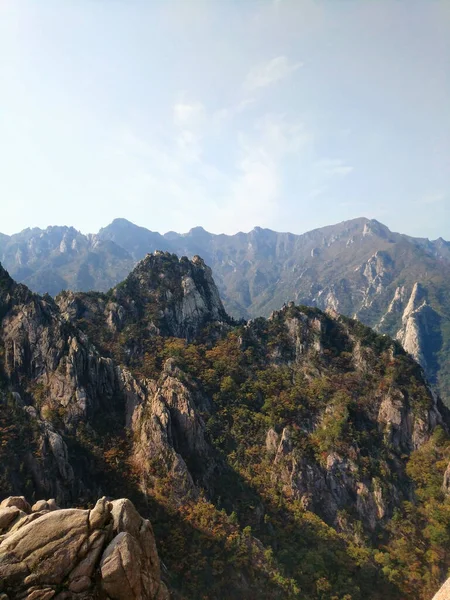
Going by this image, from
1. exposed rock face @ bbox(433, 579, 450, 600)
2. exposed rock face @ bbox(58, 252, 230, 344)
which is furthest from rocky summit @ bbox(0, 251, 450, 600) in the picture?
exposed rock face @ bbox(433, 579, 450, 600)

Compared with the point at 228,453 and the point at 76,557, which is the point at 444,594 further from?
the point at 228,453

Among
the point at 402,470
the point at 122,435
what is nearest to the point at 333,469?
the point at 402,470

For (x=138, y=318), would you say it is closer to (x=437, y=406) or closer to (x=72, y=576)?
(x=437, y=406)

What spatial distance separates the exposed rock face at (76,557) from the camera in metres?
15.4

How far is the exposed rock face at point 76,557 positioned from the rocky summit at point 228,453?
0.30ft

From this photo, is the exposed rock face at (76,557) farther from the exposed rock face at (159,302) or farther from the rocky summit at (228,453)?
the exposed rock face at (159,302)

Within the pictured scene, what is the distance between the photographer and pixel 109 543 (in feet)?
55.9

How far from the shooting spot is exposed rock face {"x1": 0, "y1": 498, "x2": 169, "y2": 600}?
1540cm

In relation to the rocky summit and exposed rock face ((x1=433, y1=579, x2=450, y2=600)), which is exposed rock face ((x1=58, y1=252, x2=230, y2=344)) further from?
exposed rock face ((x1=433, y1=579, x2=450, y2=600))

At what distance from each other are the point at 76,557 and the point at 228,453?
53.1 metres

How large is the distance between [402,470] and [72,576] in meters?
64.2

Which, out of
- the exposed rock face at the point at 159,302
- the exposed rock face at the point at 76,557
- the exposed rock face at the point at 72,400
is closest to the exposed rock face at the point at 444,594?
the exposed rock face at the point at 76,557

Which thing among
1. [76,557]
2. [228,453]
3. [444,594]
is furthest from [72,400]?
[444,594]

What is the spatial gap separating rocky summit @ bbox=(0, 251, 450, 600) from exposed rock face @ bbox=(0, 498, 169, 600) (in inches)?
3.6
